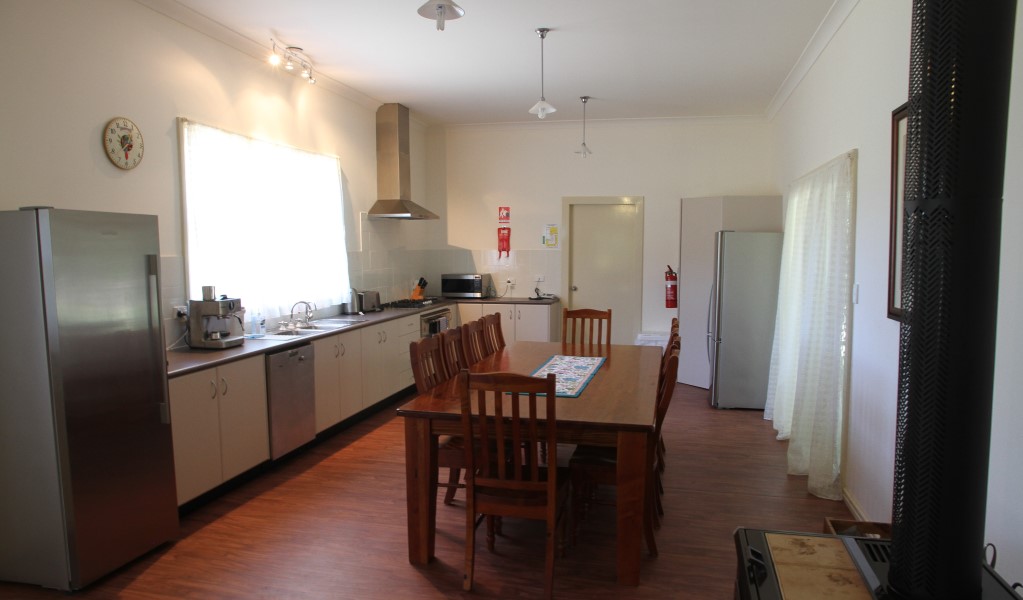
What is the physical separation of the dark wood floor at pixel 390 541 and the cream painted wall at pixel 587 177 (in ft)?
10.7

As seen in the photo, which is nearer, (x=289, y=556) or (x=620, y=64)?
(x=289, y=556)

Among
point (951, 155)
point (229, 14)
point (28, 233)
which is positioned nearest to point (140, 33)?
point (229, 14)

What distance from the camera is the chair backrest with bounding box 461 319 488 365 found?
3.89 metres

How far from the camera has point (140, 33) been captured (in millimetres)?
3527

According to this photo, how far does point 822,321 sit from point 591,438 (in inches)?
78.6

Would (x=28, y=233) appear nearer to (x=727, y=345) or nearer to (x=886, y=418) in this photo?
(x=886, y=418)

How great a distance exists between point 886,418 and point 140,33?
4.46 m

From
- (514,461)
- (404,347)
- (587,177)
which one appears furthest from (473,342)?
(587,177)

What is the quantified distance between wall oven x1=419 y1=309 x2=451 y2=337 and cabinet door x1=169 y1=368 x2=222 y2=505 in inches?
109

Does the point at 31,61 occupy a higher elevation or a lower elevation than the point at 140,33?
lower

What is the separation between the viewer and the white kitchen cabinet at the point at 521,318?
22.4ft

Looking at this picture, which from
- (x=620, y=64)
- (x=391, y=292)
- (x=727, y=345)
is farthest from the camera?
(x=391, y=292)

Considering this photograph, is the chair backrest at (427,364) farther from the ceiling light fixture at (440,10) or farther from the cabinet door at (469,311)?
the cabinet door at (469,311)

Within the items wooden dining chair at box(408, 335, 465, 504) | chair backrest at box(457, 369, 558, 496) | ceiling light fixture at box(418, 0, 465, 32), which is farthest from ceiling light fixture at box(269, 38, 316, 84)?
chair backrest at box(457, 369, 558, 496)
